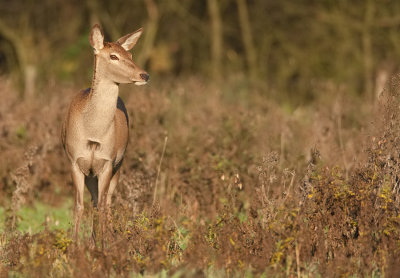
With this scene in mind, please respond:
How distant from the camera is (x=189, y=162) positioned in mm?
9484

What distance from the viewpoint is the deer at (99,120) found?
293 inches

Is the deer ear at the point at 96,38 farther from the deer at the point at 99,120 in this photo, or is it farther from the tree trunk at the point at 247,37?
the tree trunk at the point at 247,37

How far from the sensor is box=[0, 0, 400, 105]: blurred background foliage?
20828 millimetres

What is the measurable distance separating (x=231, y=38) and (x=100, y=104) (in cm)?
1777

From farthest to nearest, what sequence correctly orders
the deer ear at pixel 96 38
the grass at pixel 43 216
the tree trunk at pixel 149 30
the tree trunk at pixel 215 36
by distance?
the tree trunk at pixel 149 30
the tree trunk at pixel 215 36
the grass at pixel 43 216
the deer ear at pixel 96 38

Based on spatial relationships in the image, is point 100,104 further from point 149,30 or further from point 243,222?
point 149,30

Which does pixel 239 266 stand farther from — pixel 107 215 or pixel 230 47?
pixel 230 47

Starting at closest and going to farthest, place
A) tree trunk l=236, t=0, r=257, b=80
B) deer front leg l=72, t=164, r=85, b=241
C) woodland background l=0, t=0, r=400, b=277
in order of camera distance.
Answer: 1. woodland background l=0, t=0, r=400, b=277
2. deer front leg l=72, t=164, r=85, b=241
3. tree trunk l=236, t=0, r=257, b=80

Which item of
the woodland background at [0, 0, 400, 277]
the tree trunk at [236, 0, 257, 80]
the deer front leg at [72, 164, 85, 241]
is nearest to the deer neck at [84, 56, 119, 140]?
the deer front leg at [72, 164, 85, 241]

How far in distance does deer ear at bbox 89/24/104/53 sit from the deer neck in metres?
0.13

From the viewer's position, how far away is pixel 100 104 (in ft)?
24.8

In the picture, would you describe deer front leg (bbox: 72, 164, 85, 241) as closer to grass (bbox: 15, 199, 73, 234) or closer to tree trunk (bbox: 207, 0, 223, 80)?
grass (bbox: 15, 199, 73, 234)

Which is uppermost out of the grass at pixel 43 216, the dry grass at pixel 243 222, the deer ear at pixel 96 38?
the deer ear at pixel 96 38

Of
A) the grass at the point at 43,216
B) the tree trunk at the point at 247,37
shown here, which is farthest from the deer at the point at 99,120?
the tree trunk at the point at 247,37
